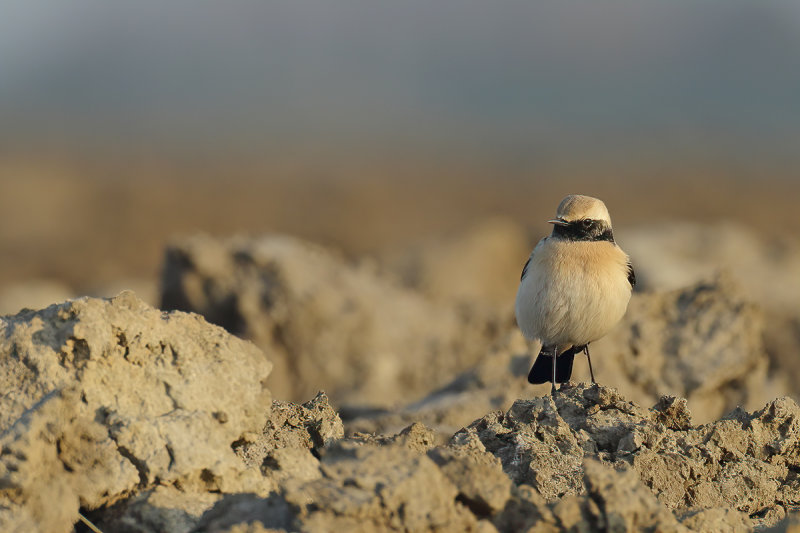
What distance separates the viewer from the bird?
638 cm

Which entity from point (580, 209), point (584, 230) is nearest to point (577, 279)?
point (584, 230)

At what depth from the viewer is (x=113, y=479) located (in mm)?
3428

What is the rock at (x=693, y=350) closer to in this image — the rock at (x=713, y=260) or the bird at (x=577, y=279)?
the bird at (x=577, y=279)

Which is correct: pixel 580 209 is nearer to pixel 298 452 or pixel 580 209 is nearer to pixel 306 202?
pixel 298 452

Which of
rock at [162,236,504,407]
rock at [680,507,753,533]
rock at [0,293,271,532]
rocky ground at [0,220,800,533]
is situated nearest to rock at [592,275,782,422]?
rocky ground at [0,220,800,533]

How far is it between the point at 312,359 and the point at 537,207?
1225 inches

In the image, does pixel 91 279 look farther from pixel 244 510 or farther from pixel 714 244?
pixel 244 510

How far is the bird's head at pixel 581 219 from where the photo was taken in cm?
648

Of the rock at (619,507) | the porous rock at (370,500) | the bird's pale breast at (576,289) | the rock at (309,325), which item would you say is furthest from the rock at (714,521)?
the rock at (309,325)

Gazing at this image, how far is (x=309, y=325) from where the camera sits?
1081 centimetres

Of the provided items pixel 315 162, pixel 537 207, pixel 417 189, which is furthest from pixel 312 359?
pixel 315 162

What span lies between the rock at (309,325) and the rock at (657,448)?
5.59 metres

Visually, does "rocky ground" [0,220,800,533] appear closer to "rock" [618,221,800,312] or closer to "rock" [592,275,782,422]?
"rock" [592,275,782,422]

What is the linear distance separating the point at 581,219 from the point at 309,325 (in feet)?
16.1
